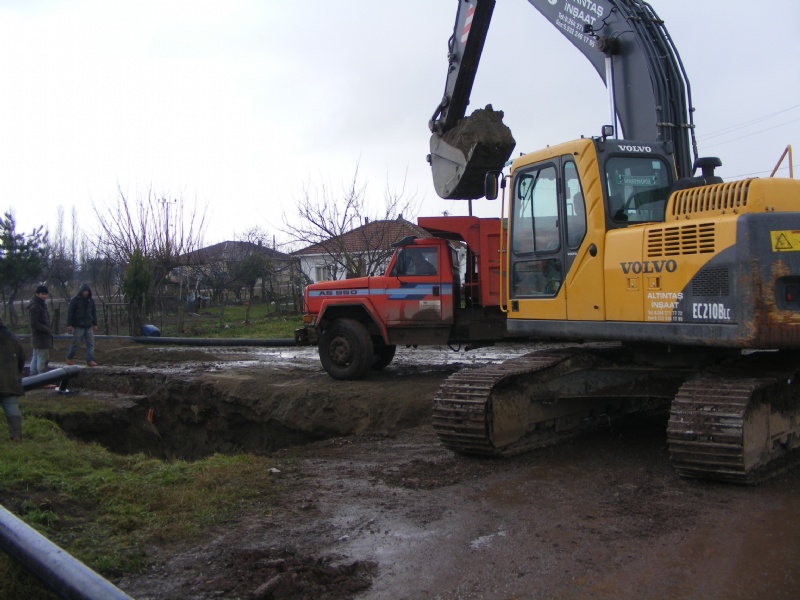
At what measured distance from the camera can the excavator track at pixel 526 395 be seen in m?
6.43

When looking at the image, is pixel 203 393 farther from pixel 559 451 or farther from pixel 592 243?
pixel 592 243

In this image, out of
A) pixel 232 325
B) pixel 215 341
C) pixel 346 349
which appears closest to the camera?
pixel 346 349

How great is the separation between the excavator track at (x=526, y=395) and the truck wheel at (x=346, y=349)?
A: 447cm

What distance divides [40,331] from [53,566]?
1051 cm

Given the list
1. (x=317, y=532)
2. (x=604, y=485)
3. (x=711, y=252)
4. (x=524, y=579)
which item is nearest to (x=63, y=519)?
(x=317, y=532)

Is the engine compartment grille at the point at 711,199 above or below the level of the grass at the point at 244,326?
above

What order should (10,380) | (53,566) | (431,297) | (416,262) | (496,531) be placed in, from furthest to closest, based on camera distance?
1. (416,262)
2. (431,297)
3. (10,380)
4. (496,531)
5. (53,566)

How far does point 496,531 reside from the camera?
4.81 m

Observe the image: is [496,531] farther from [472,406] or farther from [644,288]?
[644,288]

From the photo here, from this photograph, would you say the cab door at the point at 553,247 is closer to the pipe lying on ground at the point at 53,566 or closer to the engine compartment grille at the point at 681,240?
the engine compartment grille at the point at 681,240

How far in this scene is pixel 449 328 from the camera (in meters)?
11.1

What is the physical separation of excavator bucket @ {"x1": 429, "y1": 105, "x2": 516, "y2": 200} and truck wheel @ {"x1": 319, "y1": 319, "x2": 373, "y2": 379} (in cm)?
261

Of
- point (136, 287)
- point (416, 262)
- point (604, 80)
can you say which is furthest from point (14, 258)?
point (604, 80)

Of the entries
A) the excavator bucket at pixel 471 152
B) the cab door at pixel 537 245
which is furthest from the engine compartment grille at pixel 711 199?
the excavator bucket at pixel 471 152
